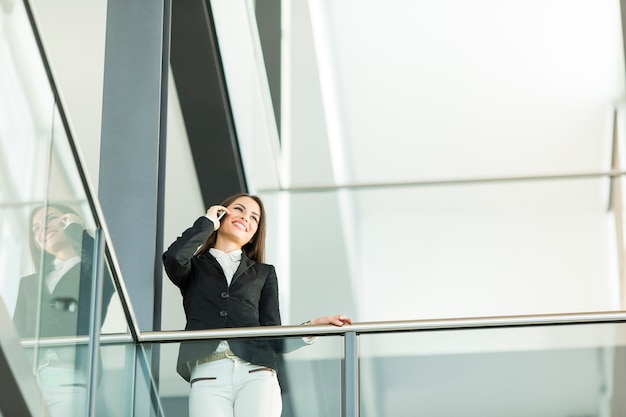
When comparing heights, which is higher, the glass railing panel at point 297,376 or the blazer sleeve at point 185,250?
the blazer sleeve at point 185,250

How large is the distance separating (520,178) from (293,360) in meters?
4.06

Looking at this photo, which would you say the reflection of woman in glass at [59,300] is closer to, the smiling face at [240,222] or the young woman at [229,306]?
the young woman at [229,306]

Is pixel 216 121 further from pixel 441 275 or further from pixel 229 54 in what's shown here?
pixel 441 275

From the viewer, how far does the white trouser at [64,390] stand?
425cm

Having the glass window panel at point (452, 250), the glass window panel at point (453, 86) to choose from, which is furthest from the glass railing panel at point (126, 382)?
the glass window panel at point (453, 86)

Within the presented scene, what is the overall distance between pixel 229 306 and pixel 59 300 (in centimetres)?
116

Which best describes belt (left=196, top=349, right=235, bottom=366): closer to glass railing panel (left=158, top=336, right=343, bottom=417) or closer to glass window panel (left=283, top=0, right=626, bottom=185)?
glass railing panel (left=158, top=336, right=343, bottom=417)

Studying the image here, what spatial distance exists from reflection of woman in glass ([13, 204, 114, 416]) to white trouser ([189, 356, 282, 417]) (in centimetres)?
53

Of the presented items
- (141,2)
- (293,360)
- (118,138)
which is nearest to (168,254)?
(293,360)

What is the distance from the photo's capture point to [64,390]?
4383 mm

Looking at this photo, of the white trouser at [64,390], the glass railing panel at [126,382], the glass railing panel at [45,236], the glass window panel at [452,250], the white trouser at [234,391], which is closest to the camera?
the glass railing panel at [45,236]

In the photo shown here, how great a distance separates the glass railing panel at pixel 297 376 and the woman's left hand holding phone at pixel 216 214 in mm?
540

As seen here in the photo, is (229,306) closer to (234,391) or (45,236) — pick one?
(234,391)

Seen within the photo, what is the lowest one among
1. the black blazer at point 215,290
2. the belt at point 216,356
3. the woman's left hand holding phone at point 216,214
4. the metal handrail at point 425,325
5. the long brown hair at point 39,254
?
the belt at point 216,356
